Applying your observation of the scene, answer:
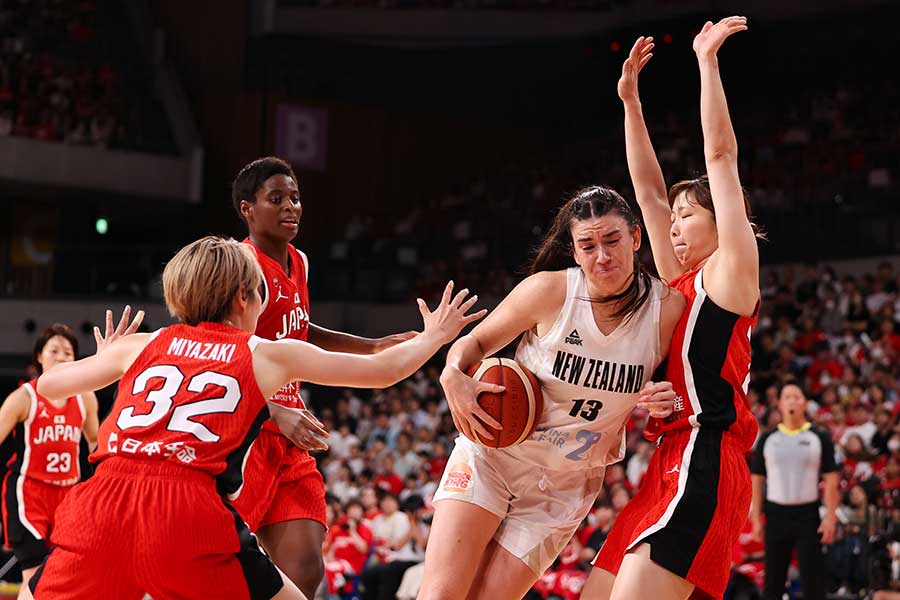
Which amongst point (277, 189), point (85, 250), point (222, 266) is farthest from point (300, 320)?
point (85, 250)

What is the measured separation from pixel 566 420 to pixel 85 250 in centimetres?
1676

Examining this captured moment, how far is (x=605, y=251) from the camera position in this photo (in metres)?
3.85

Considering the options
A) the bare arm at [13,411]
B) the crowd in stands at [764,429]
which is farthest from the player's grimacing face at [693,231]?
the crowd in stands at [764,429]

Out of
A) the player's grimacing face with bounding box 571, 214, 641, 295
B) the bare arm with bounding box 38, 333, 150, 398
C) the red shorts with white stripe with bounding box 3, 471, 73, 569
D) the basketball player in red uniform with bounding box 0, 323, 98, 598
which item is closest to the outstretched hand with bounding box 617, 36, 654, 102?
the player's grimacing face with bounding box 571, 214, 641, 295

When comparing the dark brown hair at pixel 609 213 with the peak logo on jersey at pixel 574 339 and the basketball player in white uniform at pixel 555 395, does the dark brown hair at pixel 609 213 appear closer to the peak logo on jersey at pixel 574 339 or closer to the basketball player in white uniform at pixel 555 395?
the basketball player in white uniform at pixel 555 395

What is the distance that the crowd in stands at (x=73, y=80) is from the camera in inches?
787

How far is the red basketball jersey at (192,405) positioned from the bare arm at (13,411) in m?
3.94

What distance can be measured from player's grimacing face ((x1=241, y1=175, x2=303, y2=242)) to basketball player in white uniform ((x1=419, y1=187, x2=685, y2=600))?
3.79 feet

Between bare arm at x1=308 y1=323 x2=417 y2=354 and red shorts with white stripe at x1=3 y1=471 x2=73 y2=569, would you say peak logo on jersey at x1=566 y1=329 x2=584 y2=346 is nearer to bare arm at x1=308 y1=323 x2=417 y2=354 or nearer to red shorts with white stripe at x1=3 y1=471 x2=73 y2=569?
bare arm at x1=308 y1=323 x2=417 y2=354

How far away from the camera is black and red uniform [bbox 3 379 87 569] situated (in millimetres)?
7156

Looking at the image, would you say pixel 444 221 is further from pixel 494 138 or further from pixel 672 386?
pixel 672 386

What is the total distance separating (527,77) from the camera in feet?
78.5

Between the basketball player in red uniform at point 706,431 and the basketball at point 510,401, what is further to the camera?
the basketball at point 510,401

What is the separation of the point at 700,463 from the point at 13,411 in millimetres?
4784
